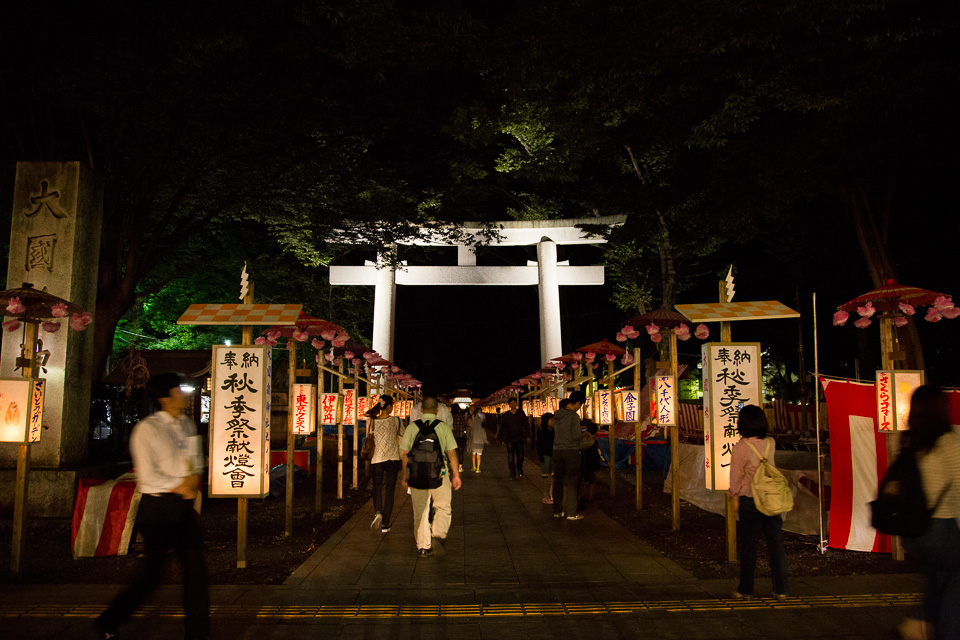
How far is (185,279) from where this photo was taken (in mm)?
27250

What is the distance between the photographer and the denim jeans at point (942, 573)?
3814 mm

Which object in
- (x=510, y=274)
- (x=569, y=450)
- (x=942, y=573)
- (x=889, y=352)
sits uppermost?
(x=510, y=274)

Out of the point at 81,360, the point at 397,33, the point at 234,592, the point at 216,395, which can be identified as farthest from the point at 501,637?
the point at 397,33

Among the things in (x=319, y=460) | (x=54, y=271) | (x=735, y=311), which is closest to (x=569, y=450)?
(x=735, y=311)

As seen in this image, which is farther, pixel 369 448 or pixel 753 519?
pixel 369 448

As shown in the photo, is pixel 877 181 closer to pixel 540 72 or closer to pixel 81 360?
pixel 540 72

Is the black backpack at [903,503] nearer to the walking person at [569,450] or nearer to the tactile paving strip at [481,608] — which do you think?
the tactile paving strip at [481,608]

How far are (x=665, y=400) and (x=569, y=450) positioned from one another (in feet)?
6.72

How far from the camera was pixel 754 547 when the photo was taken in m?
6.07

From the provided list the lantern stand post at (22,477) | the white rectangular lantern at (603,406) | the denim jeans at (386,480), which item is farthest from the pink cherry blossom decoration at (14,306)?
the white rectangular lantern at (603,406)

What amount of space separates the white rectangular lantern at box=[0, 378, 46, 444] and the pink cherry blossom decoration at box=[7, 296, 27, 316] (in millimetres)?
765

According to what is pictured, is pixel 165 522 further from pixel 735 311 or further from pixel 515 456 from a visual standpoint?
pixel 515 456

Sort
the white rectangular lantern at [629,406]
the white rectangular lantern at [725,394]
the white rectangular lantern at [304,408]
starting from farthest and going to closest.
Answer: the white rectangular lantern at [629,406], the white rectangular lantern at [304,408], the white rectangular lantern at [725,394]

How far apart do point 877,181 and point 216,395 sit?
54.5 ft
